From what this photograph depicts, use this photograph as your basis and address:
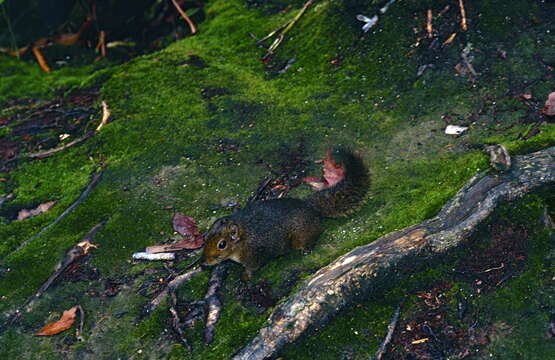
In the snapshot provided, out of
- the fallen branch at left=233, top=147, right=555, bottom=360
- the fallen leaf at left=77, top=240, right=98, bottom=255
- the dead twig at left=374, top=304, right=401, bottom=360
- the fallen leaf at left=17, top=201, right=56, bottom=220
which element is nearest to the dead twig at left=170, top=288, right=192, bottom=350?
the fallen branch at left=233, top=147, right=555, bottom=360

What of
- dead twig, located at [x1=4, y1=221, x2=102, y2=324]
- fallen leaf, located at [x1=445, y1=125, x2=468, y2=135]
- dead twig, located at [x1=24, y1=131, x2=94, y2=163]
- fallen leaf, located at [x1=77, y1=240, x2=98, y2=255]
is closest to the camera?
dead twig, located at [x1=4, y1=221, x2=102, y2=324]

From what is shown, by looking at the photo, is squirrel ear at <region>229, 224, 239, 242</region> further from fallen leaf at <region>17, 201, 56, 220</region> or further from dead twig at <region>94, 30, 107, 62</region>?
dead twig at <region>94, 30, 107, 62</region>

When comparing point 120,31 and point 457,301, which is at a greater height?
point 120,31

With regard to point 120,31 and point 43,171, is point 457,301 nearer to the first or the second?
point 43,171

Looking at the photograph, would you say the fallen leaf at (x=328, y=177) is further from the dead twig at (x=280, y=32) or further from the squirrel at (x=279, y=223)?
the dead twig at (x=280, y=32)

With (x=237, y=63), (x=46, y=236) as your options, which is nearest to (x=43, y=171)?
(x=46, y=236)

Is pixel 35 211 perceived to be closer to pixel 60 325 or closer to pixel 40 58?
pixel 60 325

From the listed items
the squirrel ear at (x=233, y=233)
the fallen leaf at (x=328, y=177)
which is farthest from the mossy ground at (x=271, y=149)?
the squirrel ear at (x=233, y=233)
